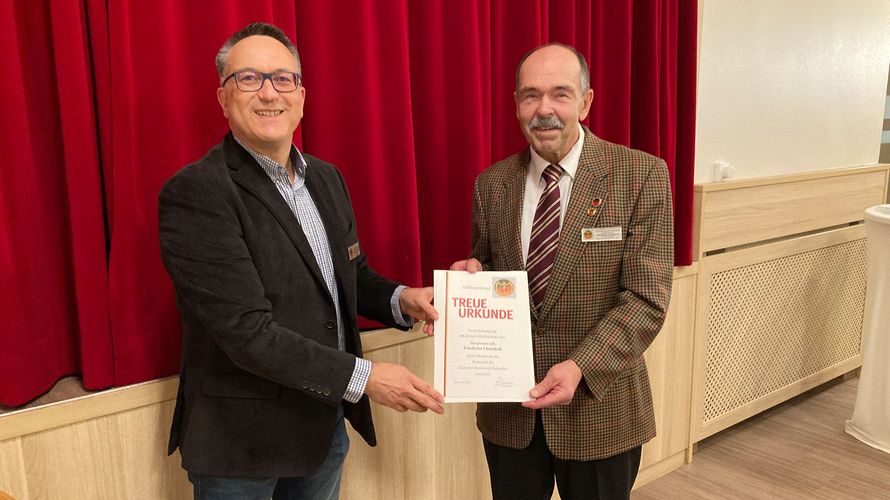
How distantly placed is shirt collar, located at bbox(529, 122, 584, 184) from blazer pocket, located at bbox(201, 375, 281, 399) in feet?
2.79

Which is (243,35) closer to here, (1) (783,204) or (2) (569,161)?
(2) (569,161)

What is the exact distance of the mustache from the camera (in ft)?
5.34

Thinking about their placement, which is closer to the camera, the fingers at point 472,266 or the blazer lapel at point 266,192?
the blazer lapel at point 266,192

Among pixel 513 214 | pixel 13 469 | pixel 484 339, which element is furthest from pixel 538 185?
pixel 13 469

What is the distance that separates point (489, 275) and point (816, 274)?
2.82 metres

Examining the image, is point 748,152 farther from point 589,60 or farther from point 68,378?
point 68,378

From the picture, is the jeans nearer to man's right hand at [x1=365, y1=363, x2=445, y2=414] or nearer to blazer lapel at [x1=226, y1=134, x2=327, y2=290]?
man's right hand at [x1=365, y1=363, x2=445, y2=414]

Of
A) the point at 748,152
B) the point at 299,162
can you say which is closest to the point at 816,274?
the point at 748,152

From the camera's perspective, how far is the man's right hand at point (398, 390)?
57.1 inches

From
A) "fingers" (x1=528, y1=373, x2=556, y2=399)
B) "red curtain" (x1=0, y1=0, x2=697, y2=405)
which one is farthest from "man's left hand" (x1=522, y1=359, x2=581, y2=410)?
"red curtain" (x1=0, y1=0, x2=697, y2=405)

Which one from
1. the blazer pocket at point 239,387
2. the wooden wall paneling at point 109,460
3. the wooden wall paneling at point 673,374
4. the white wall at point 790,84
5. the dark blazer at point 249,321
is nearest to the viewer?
the dark blazer at point 249,321
